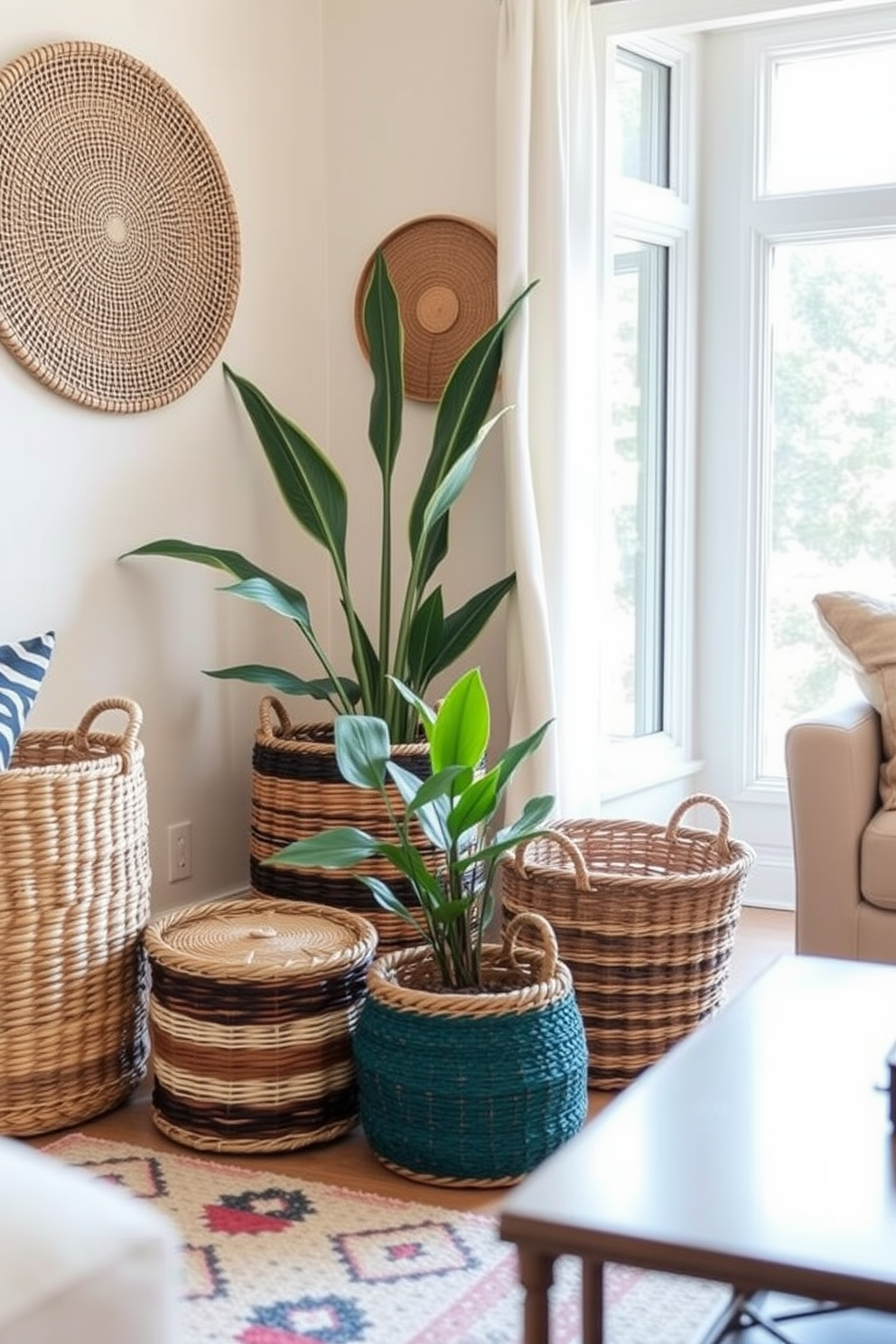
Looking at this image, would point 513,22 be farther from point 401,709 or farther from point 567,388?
point 401,709

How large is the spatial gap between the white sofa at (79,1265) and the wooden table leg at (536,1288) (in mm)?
421

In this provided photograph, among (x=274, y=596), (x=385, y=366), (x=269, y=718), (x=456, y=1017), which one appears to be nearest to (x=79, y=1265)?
(x=456, y=1017)

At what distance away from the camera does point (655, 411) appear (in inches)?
171

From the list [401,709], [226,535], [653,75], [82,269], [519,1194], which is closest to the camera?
[519,1194]

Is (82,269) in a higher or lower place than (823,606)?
higher

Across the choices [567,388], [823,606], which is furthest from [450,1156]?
[567,388]

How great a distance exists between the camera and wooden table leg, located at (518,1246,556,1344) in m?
→ 1.32

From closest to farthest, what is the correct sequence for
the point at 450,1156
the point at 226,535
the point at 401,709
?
1. the point at 450,1156
2. the point at 401,709
3. the point at 226,535

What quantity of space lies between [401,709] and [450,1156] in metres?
1.17

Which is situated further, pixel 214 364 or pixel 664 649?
pixel 664 649

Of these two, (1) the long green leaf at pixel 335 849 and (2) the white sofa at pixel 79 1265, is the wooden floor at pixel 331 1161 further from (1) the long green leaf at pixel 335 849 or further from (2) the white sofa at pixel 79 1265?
(2) the white sofa at pixel 79 1265

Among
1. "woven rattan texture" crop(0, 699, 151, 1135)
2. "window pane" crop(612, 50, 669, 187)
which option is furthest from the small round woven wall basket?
"window pane" crop(612, 50, 669, 187)

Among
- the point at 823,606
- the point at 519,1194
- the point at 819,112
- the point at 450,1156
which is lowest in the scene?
the point at 450,1156

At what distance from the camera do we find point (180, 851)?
3500 mm
